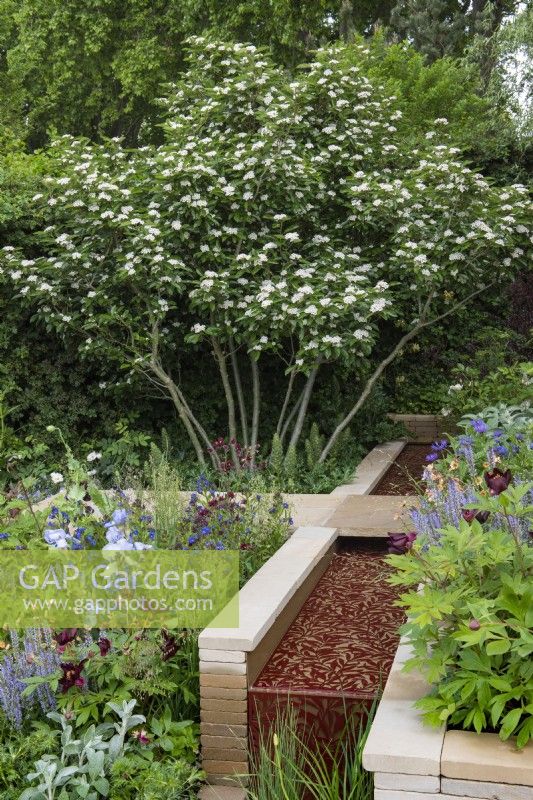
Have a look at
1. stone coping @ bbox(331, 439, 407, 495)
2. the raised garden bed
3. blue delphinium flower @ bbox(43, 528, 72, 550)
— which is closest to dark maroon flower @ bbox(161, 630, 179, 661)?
blue delphinium flower @ bbox(43, 528, 72, 550)

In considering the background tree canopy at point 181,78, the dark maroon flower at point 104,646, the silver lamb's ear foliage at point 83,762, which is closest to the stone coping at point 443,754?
the silver lamb's ear foliage at point 83,762

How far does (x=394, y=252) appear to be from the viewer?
7094mm

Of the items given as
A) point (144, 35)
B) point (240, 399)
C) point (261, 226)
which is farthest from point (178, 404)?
point (144, 35)

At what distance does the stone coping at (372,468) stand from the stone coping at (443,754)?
12.5 ft

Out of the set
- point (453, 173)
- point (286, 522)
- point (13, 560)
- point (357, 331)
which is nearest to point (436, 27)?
point (453, 173)

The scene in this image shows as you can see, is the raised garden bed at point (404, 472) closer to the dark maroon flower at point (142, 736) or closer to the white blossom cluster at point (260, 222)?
the white blossom cluster at point (260, 222)

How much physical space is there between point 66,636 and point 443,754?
1.38 metres

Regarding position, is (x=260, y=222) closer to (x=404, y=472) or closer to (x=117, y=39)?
(x=404, y=472)

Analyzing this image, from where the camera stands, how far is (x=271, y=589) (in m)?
3.78

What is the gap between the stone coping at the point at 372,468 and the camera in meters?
6.40

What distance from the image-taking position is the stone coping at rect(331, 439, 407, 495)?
21.0ft

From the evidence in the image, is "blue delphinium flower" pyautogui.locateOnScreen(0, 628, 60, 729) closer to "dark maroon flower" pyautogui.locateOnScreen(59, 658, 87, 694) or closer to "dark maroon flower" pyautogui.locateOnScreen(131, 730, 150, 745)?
"dark maroon flower" pyautogui.locateOnScreen(59, 658, 87, 694)

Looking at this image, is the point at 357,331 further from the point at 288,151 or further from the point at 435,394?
the point at 435,394

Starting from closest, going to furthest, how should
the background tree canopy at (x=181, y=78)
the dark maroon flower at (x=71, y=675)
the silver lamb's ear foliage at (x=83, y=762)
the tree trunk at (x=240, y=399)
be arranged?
the silver lamb's ear foliage at (x=83, y=762) → the dark maroon flower at (x=71, y=675) → the tree trunk at (x=240, y=399) → the background tree canopy at (x=181, y=78)
